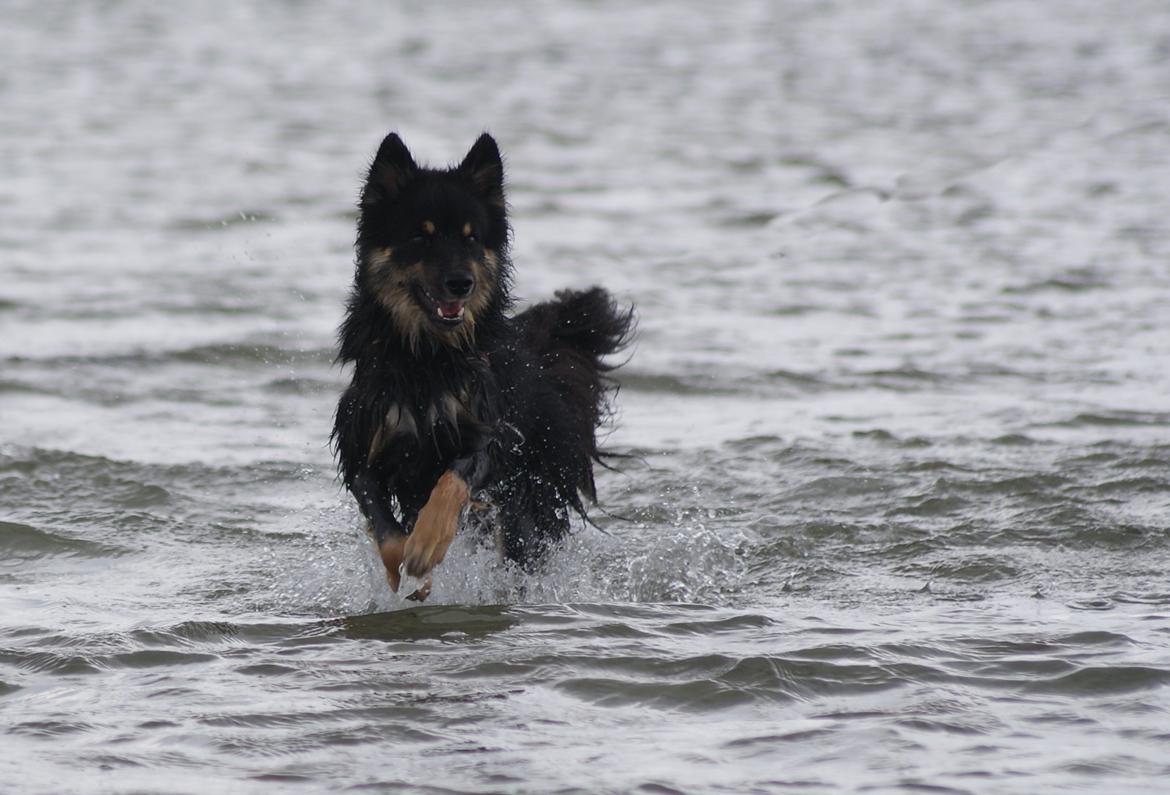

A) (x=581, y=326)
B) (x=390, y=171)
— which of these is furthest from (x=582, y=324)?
(x=390, y=171)

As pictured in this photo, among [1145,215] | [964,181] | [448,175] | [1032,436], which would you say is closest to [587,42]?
[964,181]

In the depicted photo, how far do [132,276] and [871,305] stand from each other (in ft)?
17.9

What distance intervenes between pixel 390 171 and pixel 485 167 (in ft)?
1.20

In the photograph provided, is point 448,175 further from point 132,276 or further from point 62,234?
point 62,234

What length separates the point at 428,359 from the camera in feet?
19.4

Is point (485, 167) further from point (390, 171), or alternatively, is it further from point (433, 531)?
point (433, 531)

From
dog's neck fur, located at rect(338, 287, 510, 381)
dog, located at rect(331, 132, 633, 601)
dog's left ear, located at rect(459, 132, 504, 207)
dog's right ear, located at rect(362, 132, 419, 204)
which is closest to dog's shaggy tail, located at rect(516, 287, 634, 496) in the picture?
dog, located at rect(331, 132, 633, 601)

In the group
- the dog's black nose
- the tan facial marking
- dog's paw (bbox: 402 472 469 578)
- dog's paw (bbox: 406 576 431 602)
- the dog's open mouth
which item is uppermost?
the tan facial marking

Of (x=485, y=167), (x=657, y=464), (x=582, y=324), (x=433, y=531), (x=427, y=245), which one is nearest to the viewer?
(x=433, y=531)

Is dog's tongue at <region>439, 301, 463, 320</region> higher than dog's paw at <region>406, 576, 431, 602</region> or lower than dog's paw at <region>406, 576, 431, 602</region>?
higher

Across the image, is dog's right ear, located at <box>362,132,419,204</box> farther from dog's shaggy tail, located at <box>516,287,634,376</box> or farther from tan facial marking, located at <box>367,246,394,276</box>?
dog's shaggy tail, located at <box>516,287,634,376</box>

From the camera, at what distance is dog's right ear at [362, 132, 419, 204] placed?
19.1ft

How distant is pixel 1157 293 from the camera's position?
38.3 feet

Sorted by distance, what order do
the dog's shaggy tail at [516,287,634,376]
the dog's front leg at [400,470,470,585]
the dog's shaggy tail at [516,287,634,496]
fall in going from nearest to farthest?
the dog's front leg at [400,470,470,585] < the dog's shaggy tail at [516,287,634,496] < the dog's shaggy tail at [516,287,634,376]
